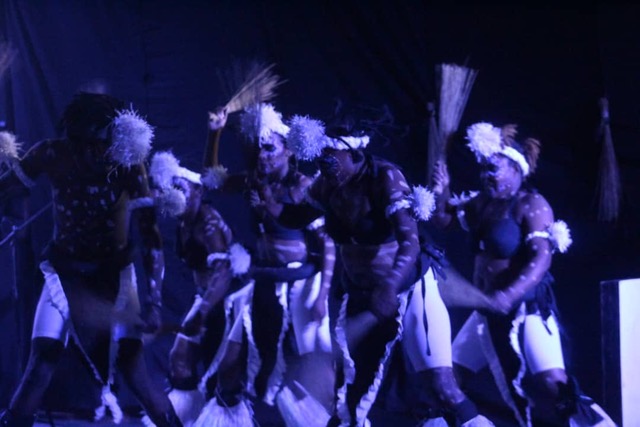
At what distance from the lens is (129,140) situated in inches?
165

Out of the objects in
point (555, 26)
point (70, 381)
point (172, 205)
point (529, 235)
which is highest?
point (555, 26)

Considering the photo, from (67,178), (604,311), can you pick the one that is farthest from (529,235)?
(67,178)

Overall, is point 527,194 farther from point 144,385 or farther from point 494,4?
point 144,385

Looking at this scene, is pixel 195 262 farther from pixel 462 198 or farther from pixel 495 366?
pixel 495 366

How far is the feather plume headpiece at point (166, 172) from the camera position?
14.4ft

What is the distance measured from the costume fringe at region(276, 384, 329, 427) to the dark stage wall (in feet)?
2.43

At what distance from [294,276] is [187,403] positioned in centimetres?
84

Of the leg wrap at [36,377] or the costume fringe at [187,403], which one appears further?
the costume fringe at [187,403]

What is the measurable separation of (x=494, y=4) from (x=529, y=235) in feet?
3.97

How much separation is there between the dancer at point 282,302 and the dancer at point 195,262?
108 mm

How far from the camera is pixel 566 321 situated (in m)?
4.29

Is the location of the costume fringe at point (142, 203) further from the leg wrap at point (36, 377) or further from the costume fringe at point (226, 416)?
the costume fringe at point (226, 416)

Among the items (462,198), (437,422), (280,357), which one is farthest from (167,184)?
(437,422)

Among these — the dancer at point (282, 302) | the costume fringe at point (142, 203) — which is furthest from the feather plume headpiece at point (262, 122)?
the costume fringe at point (142, 203)
